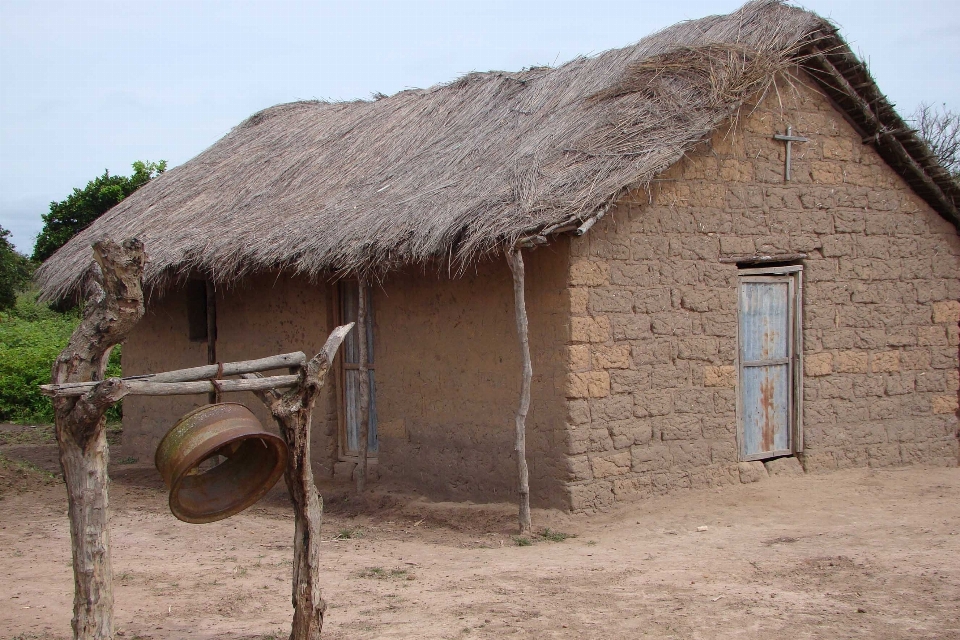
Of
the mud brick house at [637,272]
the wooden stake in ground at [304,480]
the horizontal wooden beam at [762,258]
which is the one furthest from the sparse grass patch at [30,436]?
the wooden stake in ground at [304,480]

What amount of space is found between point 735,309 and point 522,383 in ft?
6.54

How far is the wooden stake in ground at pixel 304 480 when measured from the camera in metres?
4.14

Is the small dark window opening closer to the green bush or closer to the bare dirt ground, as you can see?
the bare dirt ground

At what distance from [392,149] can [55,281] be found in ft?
12.8

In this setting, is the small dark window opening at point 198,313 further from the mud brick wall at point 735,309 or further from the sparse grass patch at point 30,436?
the mud brick wall at point 735,309

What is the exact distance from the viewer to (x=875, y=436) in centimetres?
810

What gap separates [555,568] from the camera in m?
5.64

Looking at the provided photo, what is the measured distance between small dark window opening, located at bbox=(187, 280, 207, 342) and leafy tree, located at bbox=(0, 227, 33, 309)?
11413 mm

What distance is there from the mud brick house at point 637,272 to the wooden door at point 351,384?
0.07 ft

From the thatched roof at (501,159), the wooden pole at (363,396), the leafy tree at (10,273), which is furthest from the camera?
the leafy tree at (10,273)

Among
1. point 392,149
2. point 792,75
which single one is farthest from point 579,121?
point 392,149

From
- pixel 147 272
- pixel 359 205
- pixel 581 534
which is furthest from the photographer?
pixel 147 272

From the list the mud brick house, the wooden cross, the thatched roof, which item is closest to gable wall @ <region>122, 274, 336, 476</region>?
the mud brick house

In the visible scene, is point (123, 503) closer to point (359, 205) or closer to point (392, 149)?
point (359, 205)
